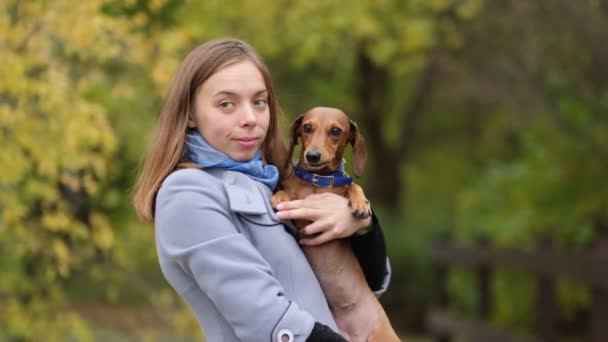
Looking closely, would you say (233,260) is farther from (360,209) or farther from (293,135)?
(293,135)

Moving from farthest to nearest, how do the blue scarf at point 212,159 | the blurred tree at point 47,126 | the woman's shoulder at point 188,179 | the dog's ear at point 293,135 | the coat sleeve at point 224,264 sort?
the blurred tree at point 47,126 < the dog's ear at point 293,135 < the blue scarf at point 212,159 < the woman's shoulder at point 188,179 < the coat sleeve at point 224,264

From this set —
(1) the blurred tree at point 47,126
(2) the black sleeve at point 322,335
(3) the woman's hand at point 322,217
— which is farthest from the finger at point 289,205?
(1) the blurred tree at point 47,126

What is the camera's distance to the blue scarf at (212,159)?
256cm

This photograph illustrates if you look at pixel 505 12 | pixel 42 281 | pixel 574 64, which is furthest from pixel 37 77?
pixel 505 12

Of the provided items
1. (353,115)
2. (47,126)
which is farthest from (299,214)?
(353,115)

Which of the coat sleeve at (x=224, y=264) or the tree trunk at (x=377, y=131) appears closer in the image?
the coat sleeve at (x=224, y=264)

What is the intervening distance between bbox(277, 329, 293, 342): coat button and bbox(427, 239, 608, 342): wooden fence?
396 centimetres

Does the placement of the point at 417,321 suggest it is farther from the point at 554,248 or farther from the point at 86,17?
the point at 86,17

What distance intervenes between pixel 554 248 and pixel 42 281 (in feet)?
12.8

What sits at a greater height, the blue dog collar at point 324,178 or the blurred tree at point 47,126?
the blue dog collar at point 324,178

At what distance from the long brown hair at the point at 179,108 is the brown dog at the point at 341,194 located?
24 cm

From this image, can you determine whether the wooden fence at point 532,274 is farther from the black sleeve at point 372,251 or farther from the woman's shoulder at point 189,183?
the woman's shoulder at point 189,183

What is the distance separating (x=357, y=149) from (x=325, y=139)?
170 millimetres

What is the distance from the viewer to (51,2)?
5.60 meters
